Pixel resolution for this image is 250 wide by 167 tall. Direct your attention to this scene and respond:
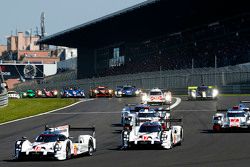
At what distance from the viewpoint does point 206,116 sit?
4834 centimetres

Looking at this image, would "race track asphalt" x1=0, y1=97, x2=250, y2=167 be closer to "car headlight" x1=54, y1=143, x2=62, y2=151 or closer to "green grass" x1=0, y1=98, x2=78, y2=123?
"car headlight" x1=54, y1=143, x2=62, y2=151

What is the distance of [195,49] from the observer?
105 meters

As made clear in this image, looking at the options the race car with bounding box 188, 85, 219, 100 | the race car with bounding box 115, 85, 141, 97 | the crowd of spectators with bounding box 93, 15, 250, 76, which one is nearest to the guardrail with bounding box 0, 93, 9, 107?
the race car with bounding box 188, 85, 219, 100

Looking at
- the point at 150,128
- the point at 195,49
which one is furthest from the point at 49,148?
the point at 195,49

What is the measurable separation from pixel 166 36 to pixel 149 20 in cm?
1097

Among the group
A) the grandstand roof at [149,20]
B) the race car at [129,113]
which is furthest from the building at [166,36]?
the race car at [129,113]

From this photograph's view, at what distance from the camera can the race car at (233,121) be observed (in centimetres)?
3562

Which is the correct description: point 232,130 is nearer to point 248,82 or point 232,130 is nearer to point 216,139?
point 216,139

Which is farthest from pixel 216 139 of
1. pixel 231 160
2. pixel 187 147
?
pixel 231 160

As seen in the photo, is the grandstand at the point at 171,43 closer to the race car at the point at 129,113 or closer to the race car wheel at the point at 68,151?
the race car at the point at 129,113

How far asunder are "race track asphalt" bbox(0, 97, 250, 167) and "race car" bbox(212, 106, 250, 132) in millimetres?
696

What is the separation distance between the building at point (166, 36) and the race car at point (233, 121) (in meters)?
46.0

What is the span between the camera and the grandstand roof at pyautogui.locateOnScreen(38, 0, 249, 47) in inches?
3617

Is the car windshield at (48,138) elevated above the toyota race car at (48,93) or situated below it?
below
